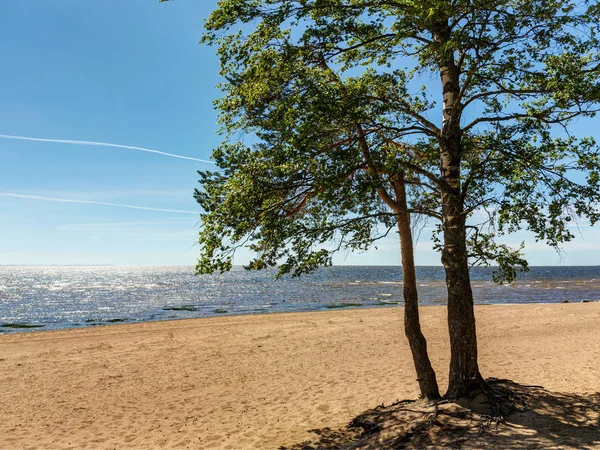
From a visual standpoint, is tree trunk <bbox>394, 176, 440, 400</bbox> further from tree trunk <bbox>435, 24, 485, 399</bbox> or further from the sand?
the sand

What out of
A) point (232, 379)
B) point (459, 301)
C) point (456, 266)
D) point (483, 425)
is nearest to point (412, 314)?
point (459, 301)

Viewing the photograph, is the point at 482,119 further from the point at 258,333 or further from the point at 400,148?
the point at 258,333

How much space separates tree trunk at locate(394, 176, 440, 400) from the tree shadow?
1.45 ft

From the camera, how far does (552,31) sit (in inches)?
336

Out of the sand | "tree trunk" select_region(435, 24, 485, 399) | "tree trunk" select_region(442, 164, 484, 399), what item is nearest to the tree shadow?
"tree trunk" select_region(442, 164, 484, 399)

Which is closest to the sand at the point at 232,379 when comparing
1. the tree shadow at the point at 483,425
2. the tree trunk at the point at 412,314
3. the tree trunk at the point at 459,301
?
the tree shadow at the point at 483,425

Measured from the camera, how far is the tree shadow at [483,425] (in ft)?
24.8

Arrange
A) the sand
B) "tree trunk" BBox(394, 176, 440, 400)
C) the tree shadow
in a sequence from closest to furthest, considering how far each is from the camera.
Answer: the tree shadow < "tree trunk" BBox(394, 176, 440, 400) < the sand

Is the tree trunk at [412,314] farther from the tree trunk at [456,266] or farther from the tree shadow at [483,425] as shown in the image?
the tree trunk at [456,266]

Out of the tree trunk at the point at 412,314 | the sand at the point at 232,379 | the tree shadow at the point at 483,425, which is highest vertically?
the tree trunk at the point at 412,314

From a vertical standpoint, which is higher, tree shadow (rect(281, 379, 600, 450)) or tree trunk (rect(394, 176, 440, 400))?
tree trunk (rect(394, 176, 440, 400))

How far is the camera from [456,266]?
890 centimetres

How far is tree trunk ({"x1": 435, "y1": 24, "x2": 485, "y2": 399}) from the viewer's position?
8891 mm

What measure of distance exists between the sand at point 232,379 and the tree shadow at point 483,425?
133 cm
